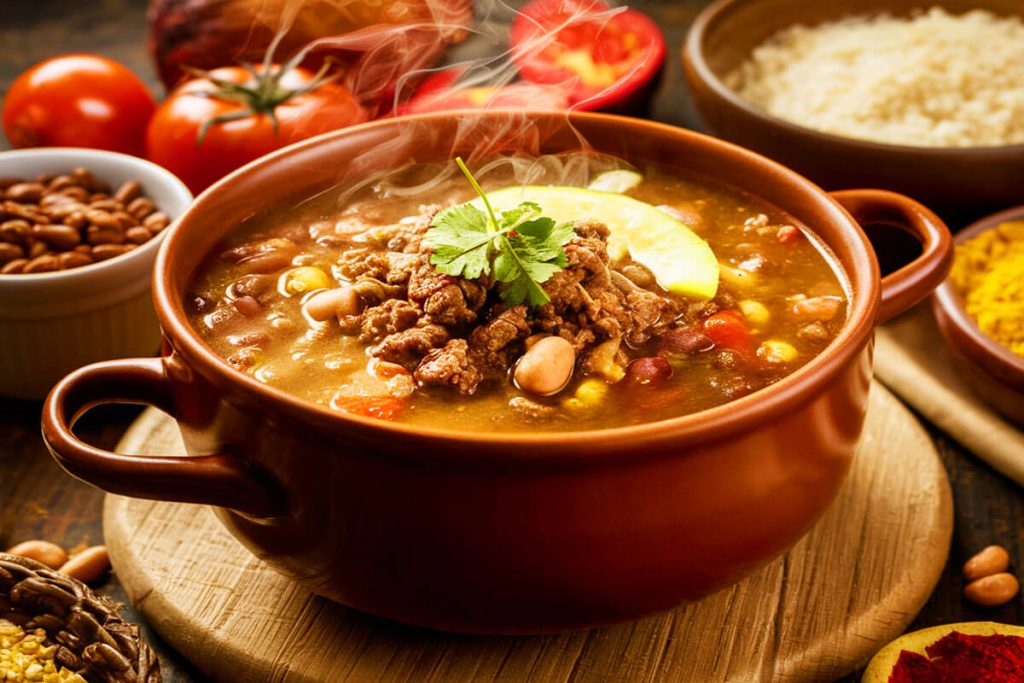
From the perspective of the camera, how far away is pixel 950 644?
2.25m

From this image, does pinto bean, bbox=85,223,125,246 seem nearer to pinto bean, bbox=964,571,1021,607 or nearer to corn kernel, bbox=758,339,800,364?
corn kernel, bbox=758,339,800,364

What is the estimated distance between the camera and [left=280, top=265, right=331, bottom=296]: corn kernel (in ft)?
8.17

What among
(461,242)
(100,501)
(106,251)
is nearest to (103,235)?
(106,251)

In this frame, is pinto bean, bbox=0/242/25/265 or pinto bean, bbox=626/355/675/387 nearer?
pinto bean, bbox=626/355/675/387

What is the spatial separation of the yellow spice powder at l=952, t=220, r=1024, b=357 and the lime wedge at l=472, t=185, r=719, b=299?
3.64 ft

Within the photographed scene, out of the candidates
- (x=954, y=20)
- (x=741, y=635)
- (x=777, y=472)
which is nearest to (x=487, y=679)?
(x=741, y=635)

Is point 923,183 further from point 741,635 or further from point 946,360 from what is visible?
point 741,635

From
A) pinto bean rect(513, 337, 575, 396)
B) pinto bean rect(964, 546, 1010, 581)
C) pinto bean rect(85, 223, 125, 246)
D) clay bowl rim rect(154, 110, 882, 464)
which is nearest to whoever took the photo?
clay bowl rim rect(154, 110, 882, 464)

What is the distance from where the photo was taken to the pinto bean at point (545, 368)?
2131 mm

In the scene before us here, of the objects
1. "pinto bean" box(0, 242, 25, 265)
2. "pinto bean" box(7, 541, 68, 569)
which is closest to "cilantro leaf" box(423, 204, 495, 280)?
"pinto bean" box(7, 541, 68, 569)

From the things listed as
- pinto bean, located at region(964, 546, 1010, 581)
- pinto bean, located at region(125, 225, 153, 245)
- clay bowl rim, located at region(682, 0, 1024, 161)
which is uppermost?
clay bowl rim, located at region(682, 0, 1024, 161)

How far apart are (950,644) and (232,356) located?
5.03ft

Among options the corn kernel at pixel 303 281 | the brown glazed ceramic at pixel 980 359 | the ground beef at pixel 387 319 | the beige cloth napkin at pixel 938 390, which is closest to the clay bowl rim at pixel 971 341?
the brown glazed ceramic at pixel 980 359

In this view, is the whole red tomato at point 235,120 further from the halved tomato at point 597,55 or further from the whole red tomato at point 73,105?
A: the halved tomato at point 597,55
